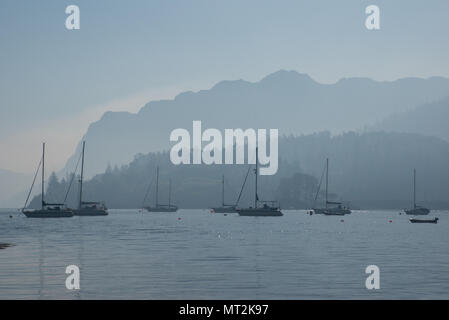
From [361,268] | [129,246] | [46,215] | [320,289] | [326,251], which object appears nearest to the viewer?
[320,289]

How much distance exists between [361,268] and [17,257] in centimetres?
2986

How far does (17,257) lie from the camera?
56.2 meters

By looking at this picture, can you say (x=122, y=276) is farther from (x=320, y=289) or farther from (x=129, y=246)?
(x=129, y=246)
